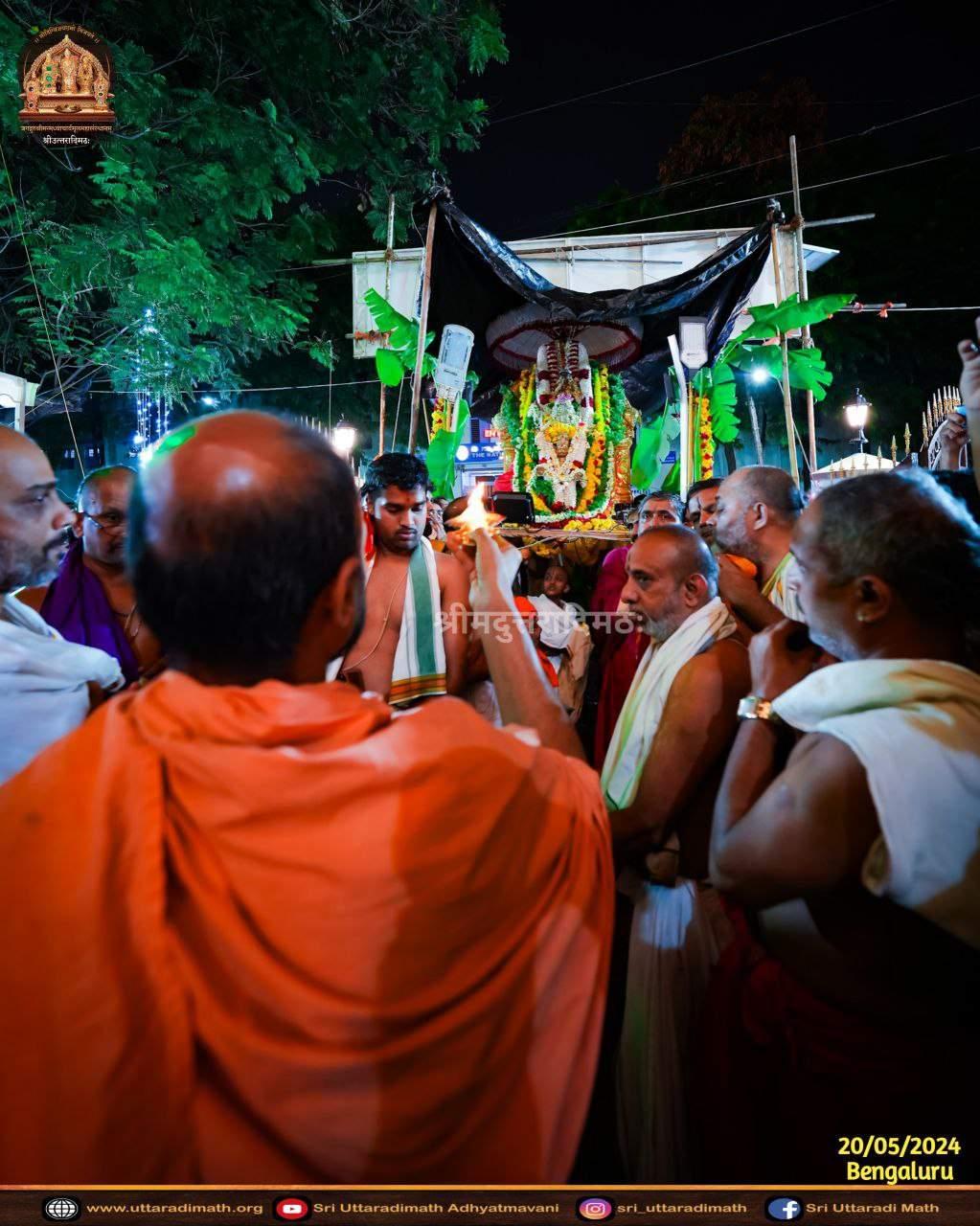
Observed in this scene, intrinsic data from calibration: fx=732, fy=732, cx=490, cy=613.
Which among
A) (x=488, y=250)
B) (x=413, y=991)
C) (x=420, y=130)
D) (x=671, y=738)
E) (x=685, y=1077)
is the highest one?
(x=420, y=130)

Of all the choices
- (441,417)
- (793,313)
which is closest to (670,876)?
(441,417)

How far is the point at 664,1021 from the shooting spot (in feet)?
7.43

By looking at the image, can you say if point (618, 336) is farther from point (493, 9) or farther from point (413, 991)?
point (413, 991)

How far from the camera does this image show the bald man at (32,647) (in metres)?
1.98

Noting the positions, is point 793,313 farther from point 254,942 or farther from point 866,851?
point 254,942

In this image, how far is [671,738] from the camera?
235cm

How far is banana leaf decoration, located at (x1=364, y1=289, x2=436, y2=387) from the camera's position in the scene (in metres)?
8.64

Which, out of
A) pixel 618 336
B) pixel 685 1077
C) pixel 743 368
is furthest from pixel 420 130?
pixel 685 1077

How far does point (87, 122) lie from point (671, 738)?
377 inches

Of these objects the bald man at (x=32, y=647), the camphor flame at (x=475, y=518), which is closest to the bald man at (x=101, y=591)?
the bald man at (x=32, y=647)

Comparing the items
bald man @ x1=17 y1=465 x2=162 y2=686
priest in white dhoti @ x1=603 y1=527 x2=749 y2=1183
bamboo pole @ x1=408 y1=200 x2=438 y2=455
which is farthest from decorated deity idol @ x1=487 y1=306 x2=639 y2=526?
priest in white dhoti @ x1=603 y1=527 x2=749 y2=1183
